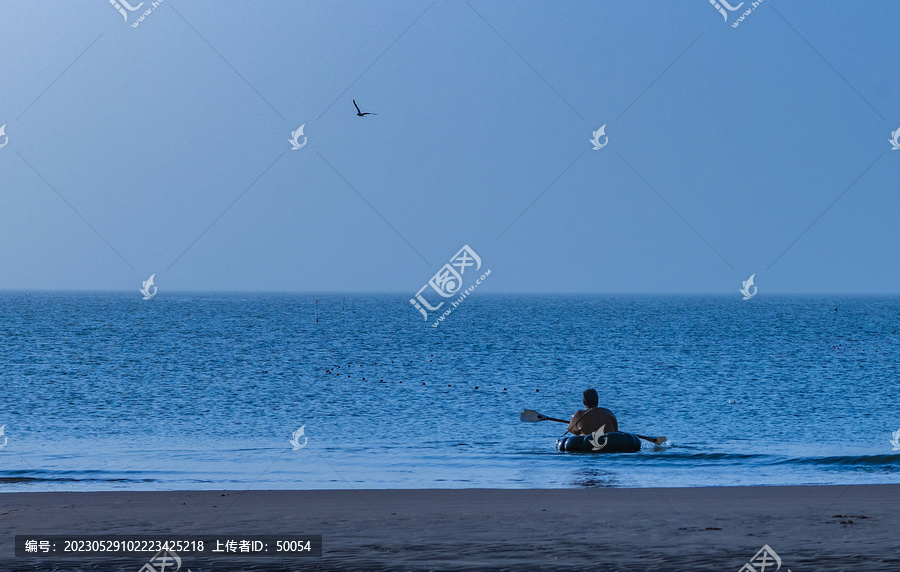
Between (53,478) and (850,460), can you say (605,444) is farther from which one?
(53,478)

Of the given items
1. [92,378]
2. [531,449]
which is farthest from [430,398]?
[92,378]

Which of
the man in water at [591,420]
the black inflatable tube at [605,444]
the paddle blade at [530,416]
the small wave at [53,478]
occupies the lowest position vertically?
the small wave at [53,478]

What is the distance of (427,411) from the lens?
3850cm

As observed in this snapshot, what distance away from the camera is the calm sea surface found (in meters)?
22.2

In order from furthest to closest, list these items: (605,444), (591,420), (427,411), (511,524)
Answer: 1. (427,411)
2. (591,420)
3. (605,444)
4. (511,524)

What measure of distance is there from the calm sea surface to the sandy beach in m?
2.99

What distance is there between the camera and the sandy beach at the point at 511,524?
10.8 meters

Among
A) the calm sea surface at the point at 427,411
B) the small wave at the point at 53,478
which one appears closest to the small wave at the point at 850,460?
the calm sea surface at the point at 427,411

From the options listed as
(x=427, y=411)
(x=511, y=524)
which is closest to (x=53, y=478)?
(x=511, y=524)

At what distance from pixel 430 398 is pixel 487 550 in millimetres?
32188

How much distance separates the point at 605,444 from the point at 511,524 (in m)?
11.6

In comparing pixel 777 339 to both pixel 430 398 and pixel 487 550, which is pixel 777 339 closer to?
pixel 430 398

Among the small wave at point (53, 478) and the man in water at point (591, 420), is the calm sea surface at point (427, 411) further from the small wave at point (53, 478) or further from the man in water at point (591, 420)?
the man in water at point (591, 420)

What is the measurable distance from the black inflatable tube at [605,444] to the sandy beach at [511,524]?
23.4 feet
